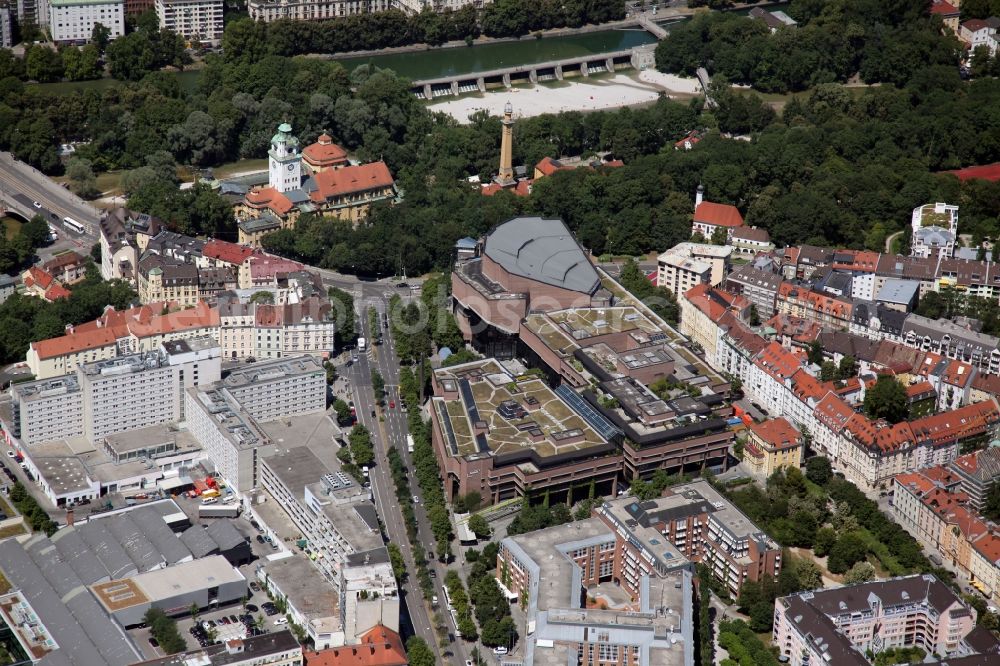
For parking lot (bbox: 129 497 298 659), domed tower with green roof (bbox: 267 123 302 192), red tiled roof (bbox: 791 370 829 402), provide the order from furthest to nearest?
domed tower with green roof (bbox: 267 123 302 192)
red tiled roof (bbox: 791 370 829 402)
parking lot (bbox: 129 497 298 659)

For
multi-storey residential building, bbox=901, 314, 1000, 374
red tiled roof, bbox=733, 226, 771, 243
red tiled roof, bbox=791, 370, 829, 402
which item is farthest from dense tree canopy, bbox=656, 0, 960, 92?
red tiled roof, bbox=791, 370, 829, 402

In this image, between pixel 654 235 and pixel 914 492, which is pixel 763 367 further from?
pixel 654 235

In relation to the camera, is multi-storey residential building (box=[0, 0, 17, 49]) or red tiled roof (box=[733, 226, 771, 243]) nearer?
red tiled roof (box=[733, 226, 771, 243])

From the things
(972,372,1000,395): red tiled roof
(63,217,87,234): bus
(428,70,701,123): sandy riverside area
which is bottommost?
(972,372,1000,395): red tiled roof

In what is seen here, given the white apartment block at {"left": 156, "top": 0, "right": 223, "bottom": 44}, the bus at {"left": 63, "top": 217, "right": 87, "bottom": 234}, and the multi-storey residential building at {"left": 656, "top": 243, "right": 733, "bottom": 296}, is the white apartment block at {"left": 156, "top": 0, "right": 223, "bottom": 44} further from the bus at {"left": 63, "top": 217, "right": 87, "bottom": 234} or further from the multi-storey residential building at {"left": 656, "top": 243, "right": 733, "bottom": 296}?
the multi-storey residential building at {"left": 656, "top": 243, "right": 733, "bottom": 296}

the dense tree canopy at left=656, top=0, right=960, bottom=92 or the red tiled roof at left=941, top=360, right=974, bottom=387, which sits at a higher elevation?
the dense tree canopy at left=656, top=0, right=960, bottom=92

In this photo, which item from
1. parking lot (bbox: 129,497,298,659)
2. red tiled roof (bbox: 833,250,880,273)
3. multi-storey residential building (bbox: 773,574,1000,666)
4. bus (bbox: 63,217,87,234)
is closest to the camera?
multi-storey residential building (bbox: 773,574,1000,666)
